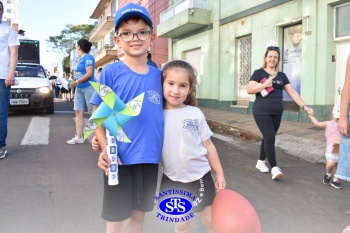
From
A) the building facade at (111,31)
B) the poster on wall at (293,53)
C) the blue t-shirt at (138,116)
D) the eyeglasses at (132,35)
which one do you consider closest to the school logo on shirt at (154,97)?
the blue t-shirt at (138,116)

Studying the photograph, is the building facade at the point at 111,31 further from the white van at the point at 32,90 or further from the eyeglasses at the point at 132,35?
the eyeglasses at the point at 132,35

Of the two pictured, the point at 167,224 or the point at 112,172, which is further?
the point at 167,224

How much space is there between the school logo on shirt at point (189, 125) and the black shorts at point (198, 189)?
33 cm

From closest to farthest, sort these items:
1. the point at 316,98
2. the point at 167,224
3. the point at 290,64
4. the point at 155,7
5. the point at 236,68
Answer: the point at 167,224, the point at 316,98, the point at 290,64, the point at 236,68, the point at 155,7

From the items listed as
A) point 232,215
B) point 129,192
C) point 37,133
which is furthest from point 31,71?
point 232,215

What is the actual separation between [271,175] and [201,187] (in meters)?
2.89

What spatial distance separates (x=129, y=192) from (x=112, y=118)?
19.5 inches

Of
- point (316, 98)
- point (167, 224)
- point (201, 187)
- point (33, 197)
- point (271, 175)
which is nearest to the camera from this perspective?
point (201, 187)

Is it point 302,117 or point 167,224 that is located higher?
point 302,117

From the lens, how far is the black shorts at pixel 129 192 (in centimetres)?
196

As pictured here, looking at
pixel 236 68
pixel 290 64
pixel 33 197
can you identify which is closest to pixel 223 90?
pixel 236 68

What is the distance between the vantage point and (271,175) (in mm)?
4734

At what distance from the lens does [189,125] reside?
2111mm

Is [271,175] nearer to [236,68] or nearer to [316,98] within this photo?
[316,98]
